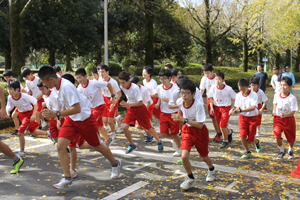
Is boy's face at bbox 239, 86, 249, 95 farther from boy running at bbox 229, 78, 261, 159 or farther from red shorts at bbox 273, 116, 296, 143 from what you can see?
red shorts at bbox 273, 116, 296, 143

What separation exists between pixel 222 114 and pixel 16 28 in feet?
33.5

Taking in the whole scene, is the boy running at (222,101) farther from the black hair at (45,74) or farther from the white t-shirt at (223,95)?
the black hair at (45,74)

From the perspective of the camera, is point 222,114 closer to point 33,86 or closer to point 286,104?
point 286,104

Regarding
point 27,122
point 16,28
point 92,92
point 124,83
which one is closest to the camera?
point 27,122

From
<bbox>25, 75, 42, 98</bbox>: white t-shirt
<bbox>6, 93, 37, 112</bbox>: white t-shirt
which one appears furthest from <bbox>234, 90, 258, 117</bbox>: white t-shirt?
<bbox>25, 75, 42, 98</bbox>: white t-shirt

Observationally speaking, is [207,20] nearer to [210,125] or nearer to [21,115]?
[210,125]

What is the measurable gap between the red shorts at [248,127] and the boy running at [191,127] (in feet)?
5.38

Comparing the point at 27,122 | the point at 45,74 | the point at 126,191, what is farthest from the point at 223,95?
the point at 27,122

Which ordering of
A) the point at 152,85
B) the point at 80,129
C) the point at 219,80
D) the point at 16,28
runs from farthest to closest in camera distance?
the point at 16,28 → the point at 152,85 → the point at 219,80 → the point at 80,129

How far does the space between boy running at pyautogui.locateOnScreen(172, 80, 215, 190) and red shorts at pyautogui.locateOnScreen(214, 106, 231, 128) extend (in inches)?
86.4

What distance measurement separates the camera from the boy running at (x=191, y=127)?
4336 millimetres

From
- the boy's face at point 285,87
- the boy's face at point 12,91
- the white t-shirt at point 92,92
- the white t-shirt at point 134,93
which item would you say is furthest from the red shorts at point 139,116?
the boy's face at point 285,87

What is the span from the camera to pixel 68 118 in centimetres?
448

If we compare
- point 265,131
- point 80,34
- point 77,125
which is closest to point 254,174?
point 77,125
